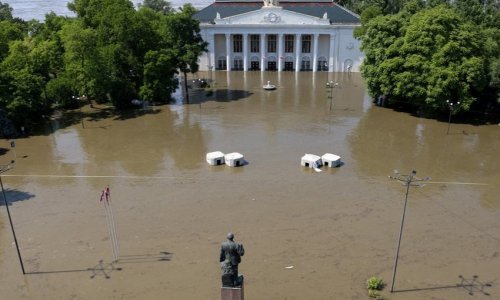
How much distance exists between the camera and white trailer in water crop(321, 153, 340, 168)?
102 feet

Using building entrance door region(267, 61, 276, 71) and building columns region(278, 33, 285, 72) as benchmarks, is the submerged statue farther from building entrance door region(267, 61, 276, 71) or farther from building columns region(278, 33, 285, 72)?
building entrance door region(267, 61, 276, 71)

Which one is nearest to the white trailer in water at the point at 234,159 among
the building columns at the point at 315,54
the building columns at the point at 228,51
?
the building columns at the point at 228,51

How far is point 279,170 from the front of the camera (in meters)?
30.8

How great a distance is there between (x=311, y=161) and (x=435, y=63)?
18006mm

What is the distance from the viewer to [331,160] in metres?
31.1

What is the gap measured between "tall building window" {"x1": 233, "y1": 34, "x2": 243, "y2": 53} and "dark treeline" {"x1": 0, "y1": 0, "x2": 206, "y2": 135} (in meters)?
19.3

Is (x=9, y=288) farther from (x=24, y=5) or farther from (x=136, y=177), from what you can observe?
(x=24, y=5)

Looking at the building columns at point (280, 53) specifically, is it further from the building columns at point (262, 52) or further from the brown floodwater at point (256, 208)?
the brown floodwater at point (256, 208)

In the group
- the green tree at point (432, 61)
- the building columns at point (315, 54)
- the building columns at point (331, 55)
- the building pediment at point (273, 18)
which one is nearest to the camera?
the green tree at point (432, 61)

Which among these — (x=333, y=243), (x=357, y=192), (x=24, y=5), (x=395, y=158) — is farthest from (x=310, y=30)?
(x=24, y=5)

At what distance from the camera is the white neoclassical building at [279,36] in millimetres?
67000

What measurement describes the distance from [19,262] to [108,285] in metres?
5.07

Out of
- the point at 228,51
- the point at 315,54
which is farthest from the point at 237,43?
the point at 315,54

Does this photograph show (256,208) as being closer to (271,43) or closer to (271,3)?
(271,43)
